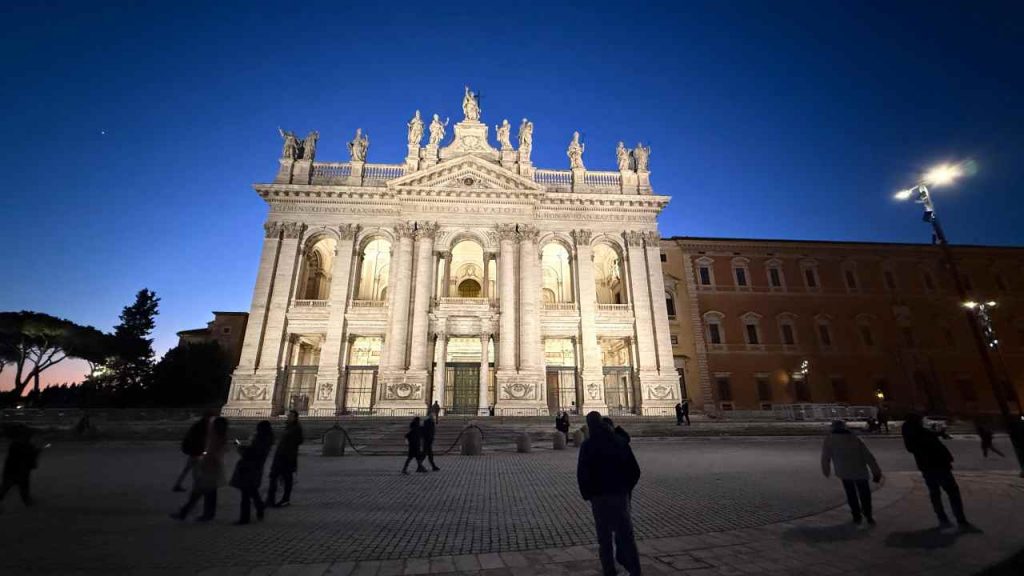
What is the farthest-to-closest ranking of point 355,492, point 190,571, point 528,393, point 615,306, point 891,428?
point 615,306 → point 528,393 → point 891,428 → point 355,492 → point 190,571

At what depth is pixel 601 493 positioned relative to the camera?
141 inches

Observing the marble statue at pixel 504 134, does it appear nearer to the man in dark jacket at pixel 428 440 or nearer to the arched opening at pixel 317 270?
the arched opening at pixel 317 270

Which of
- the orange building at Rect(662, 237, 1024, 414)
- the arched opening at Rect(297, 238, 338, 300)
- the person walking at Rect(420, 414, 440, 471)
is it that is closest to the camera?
the person walking at Rect(420, 414, 440, 471)

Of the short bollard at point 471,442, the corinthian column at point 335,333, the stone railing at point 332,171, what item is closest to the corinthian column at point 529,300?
the short bollard at point 471,442

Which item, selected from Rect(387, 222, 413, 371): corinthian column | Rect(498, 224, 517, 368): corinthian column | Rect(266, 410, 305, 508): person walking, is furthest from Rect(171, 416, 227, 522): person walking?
Rect(498, 224, 517, 368): corinthian column

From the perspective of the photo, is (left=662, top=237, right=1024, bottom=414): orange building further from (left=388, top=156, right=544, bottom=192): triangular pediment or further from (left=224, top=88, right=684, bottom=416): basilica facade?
(left=388, top=156, right=544, bottom=192): triangular pediment

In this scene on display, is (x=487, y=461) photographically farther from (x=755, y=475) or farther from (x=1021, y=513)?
(x=1021, y=513)

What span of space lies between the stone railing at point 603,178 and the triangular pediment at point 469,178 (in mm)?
4731

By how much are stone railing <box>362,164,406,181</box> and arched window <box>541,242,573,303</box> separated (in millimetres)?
12184

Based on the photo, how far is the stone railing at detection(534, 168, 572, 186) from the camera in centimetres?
3016

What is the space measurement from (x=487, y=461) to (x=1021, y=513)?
10168 mm

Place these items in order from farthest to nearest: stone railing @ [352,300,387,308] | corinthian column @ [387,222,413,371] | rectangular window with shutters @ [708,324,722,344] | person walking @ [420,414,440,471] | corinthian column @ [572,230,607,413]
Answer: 1. rectangular window with shutters @ [708,324,722,344]
2. stone railing @ [352,300,387,308]
3. corinthian column @ [572,230,607,413]
4. corinthian column @ [387,222,413,371]
5. person walking @ [420,414,440,471]

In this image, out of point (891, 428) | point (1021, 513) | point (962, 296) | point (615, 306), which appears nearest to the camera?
point (1021, 513)

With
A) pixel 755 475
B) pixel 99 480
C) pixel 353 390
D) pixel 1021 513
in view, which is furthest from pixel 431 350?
pixel 1021 513
